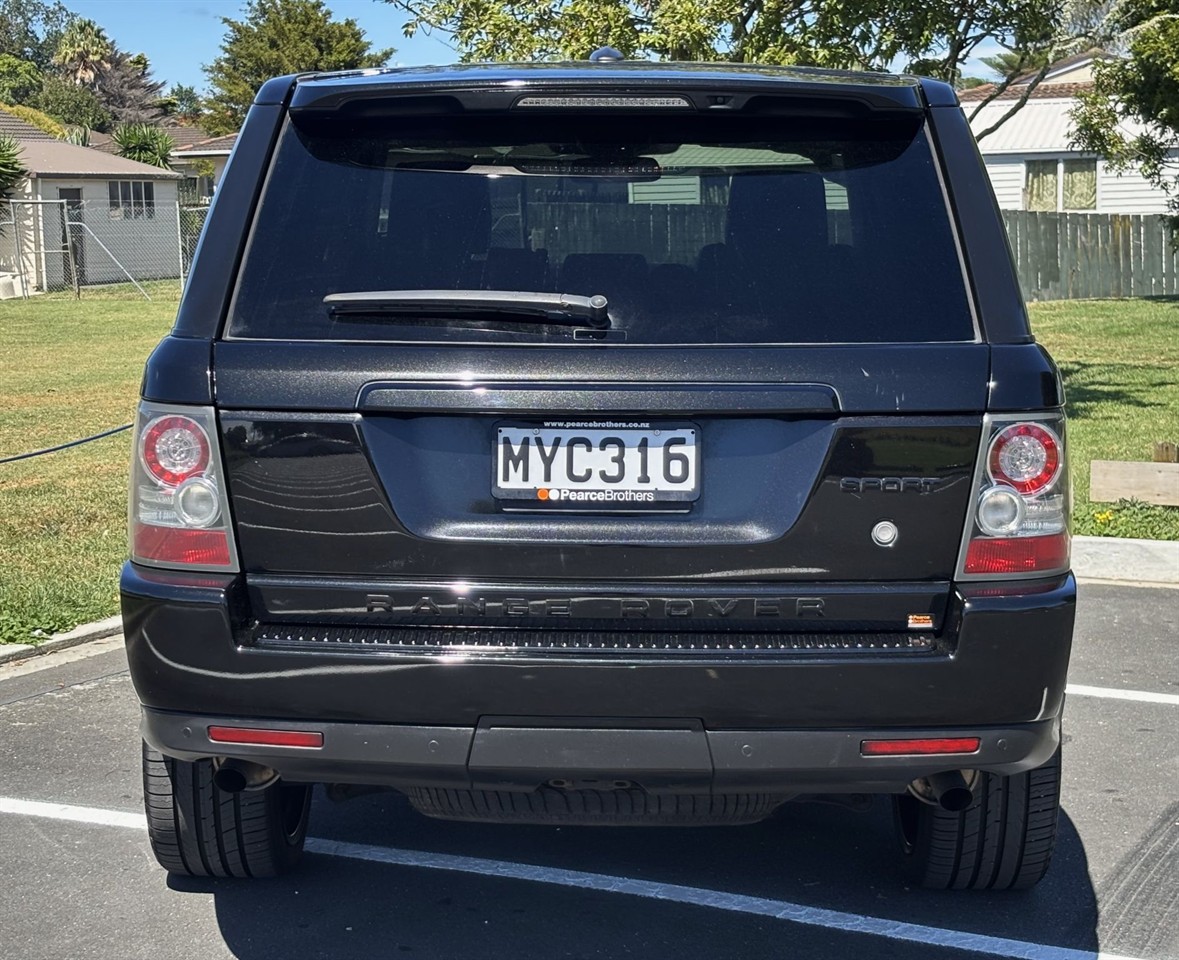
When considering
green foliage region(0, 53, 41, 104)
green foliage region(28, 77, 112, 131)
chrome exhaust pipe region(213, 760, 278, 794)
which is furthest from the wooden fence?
green foliage region(0, 53, 41, 104)

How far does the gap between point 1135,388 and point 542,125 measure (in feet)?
45.2

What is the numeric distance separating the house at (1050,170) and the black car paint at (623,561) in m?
34.2

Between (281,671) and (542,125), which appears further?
(542,125)

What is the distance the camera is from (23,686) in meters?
6.03

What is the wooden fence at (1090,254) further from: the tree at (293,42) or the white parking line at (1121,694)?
the tree at (293,42)

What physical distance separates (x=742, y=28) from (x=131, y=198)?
3381cm

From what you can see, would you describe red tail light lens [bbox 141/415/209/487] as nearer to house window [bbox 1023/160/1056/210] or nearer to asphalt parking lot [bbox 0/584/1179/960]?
asphalt parking lot [bbox 0/584/1179/960]

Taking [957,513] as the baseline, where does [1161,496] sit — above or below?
below

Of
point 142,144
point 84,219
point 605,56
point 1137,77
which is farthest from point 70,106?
point 605,56

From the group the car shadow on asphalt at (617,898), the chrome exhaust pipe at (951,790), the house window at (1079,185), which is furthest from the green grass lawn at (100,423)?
the house window at (1079,185)

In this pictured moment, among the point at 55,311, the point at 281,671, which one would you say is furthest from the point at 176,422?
the point at 55,311

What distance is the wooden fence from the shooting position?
31.1 m

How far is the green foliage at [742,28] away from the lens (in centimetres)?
1195

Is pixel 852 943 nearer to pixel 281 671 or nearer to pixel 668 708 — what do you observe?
pixel 668 708
